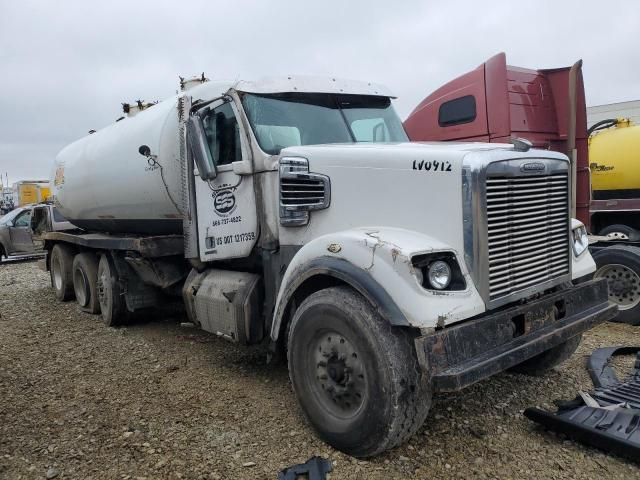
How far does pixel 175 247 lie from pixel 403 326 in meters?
3.52

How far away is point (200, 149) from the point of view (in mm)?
4820

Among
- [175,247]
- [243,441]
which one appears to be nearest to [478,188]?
[243,441]

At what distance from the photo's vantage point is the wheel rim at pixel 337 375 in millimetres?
3326

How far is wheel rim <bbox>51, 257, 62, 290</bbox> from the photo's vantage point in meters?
9.19

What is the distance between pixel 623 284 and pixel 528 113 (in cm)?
244

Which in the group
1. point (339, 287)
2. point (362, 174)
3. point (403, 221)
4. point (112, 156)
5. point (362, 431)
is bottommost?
point (362, 431)

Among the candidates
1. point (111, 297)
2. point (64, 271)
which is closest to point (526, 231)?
point (111, 297)

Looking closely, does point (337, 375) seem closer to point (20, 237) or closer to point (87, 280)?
point (87, 280)

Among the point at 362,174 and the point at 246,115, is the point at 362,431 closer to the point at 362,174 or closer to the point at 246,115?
the point at 362,174

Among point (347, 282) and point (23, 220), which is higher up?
point (23, 220)

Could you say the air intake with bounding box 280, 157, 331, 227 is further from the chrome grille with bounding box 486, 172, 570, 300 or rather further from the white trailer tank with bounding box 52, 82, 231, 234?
the white trailer tank with bounding box 52, 82, 231, 234

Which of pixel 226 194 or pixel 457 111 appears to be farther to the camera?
pixel 457 111

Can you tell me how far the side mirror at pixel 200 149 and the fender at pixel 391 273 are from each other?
1.64 metres

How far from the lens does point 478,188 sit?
3.19 metres
